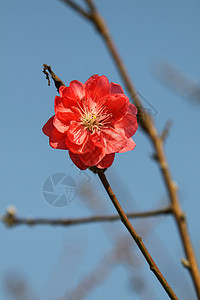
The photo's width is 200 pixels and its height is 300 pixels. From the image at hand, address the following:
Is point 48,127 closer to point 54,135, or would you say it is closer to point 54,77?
point 54,135

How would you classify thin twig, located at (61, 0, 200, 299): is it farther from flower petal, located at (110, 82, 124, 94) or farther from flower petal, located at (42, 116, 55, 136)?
flower petal, located at (42, 116, 55, 136)

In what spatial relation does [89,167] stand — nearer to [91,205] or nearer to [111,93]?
[111,93]

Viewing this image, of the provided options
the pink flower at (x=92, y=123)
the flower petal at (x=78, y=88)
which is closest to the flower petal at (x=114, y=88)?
the pink flower at (x=92, y=123)

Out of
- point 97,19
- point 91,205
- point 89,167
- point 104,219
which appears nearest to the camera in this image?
point 89,167

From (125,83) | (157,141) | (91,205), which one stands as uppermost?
(125,83)

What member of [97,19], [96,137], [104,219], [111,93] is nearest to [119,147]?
[96,137]

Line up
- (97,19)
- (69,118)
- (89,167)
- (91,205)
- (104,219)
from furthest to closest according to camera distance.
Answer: (91,205) < (97,19) < (104,219) < (69,118) < (89,167)

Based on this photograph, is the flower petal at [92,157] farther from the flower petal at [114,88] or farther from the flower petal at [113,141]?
the flower petal at [114,88]
